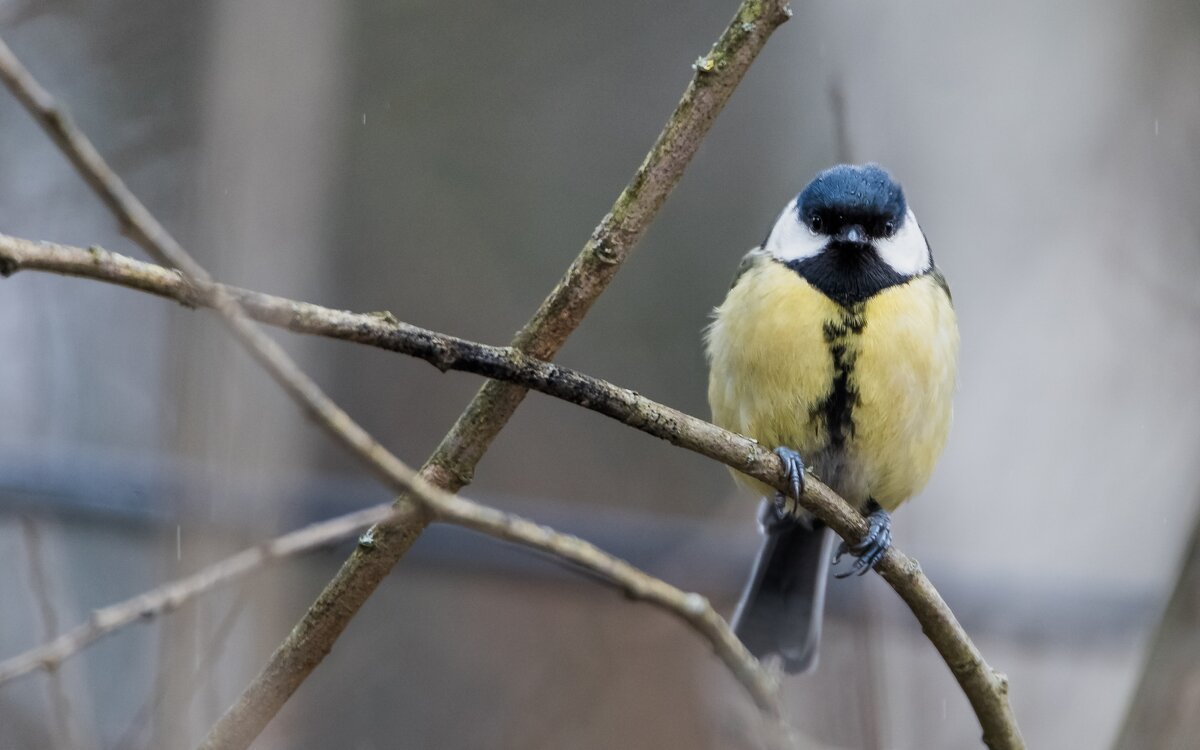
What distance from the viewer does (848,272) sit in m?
2.22

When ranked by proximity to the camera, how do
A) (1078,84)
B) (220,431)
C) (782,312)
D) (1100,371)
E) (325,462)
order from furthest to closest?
(1078,84) < (325,462) < (1100,371) < (782,312) < (220,431)

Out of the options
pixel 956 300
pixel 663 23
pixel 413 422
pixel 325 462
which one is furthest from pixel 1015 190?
pixel 325 462

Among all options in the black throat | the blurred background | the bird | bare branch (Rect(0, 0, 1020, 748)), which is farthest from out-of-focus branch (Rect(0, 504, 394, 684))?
the black throat

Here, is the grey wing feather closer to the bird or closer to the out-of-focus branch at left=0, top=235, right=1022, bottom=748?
the bird

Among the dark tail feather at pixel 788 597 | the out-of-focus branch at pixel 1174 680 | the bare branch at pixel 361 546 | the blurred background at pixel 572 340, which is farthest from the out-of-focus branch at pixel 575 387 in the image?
the dark tail feather at pixel 788 597

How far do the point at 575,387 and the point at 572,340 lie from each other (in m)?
3.82

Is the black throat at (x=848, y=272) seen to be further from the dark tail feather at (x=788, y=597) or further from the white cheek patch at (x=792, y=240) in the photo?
the dark tail feather at (x=788, y=597)

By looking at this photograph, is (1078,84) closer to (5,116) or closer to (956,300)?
(956,300)

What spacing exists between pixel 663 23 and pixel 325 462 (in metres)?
2.63

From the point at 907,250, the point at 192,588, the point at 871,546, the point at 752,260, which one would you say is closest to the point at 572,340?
the point at 752,260

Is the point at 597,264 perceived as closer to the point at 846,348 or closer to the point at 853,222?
the point at 846,348

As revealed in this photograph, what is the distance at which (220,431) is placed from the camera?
202cm

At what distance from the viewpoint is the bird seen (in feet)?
7.02

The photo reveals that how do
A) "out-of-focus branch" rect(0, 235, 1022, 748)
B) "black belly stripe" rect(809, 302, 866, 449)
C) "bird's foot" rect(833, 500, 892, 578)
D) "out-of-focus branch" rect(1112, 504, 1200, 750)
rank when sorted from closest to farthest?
1. "out-of-focus branch" rect(0, 235, 1022, 748)
2. "bird's foot" rect(833, 500, 892, 578)
3. "out-of-focus branch" rect(1112, 504, 1200, 750)
4. "black belly stripe" rect(809, 302, 866, 449)
